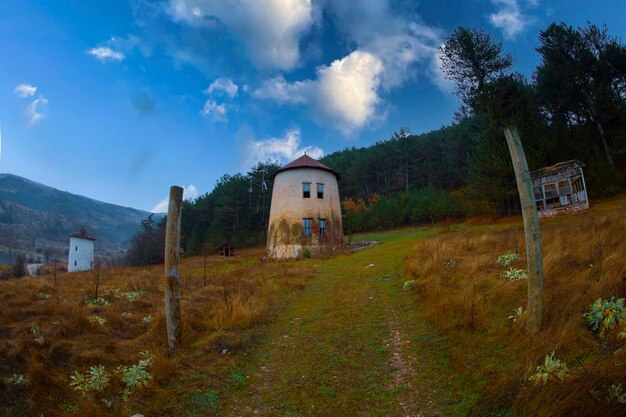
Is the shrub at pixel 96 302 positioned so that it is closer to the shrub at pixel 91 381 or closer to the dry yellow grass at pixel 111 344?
the dry yellow grass at pixel 111 344

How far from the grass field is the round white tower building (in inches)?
750

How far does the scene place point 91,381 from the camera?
18.9 ft

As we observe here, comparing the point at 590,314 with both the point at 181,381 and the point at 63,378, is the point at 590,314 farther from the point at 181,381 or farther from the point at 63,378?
the point at 63,378

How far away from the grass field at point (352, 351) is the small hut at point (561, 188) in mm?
20673

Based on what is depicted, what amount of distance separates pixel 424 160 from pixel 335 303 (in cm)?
6542

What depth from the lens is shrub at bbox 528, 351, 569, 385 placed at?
14.7 feet

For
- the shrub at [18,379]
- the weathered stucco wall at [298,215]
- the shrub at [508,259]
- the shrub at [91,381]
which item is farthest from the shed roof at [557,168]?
the shrub at [18,379]

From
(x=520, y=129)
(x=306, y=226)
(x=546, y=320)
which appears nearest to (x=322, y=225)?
(x=306, y=226)

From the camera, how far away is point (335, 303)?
11141 millimetres

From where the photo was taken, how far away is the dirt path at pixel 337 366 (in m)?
5.31

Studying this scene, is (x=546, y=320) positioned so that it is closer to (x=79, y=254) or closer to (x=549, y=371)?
(x=549, y=371)

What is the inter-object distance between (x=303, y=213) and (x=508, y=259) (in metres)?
21.2

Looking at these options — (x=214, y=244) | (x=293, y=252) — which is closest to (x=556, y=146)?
(x=293, y=252)

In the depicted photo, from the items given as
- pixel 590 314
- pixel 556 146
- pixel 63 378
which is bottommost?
pixel 63 378
